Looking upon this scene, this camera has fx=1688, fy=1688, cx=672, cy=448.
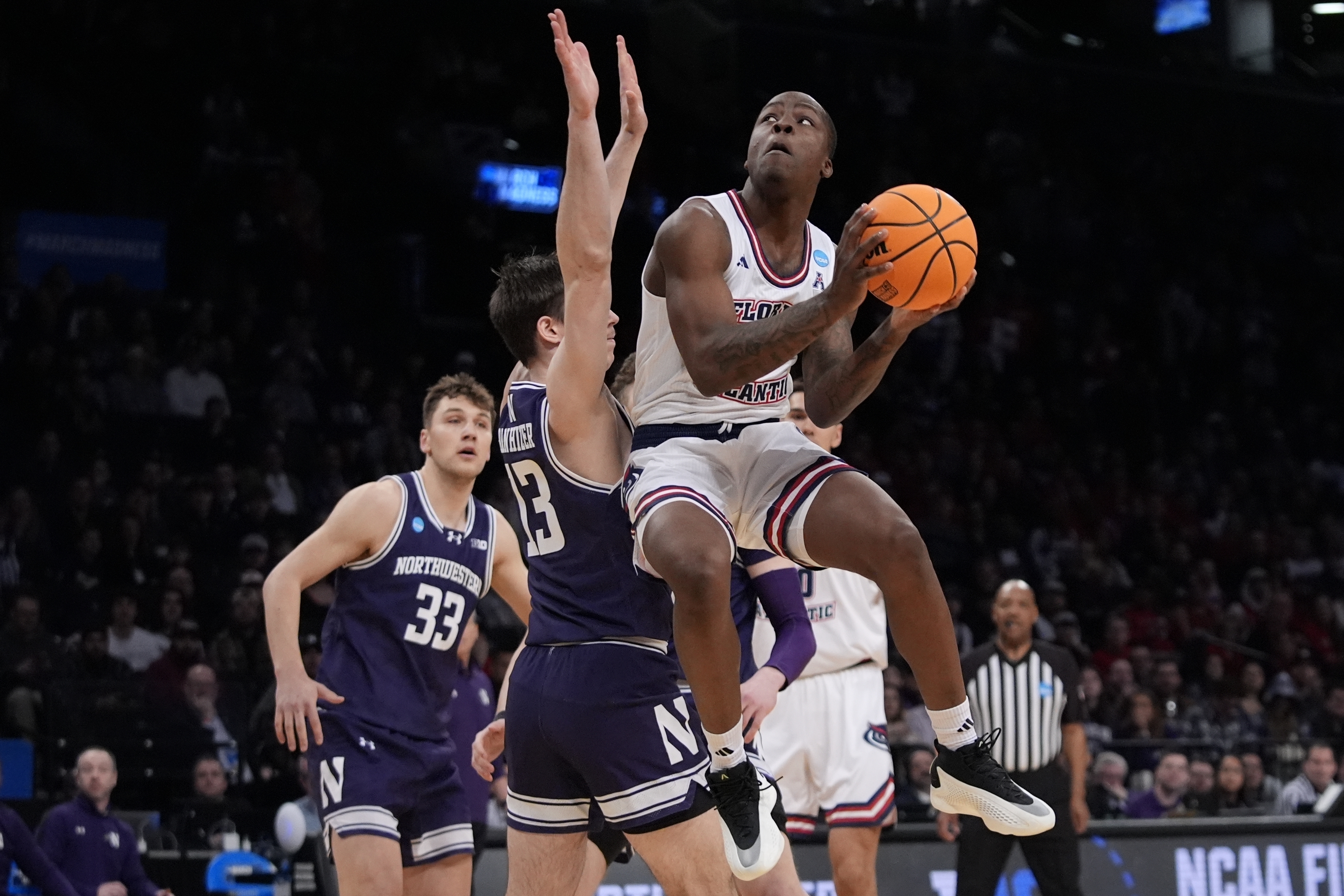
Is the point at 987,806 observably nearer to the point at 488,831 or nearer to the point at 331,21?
the point at 488,831

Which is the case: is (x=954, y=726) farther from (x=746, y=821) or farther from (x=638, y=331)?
(x=638, y=331)

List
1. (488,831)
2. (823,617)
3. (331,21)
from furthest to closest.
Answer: (331,21), (488,831), (823,617)

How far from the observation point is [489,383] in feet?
53.6

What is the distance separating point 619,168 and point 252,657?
290 inches

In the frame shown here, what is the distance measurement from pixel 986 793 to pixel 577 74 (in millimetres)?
2263

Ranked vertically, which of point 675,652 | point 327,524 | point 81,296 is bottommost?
point 675,652

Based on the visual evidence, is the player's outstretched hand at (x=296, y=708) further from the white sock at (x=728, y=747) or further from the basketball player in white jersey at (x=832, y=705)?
the basketball player in white jersey at (x=832, y=705)

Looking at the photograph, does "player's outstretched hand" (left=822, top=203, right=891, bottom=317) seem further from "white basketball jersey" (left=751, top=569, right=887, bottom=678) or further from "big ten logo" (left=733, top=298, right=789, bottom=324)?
"white basketball jersey" (left=751, top=569, right=887, bottom=678)

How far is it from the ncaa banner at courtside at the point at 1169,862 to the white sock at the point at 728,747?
4551 millimetres

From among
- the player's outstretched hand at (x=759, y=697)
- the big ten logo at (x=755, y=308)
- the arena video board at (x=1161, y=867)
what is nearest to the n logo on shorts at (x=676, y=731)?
the player's outstretched hand at (x=759, y=697)

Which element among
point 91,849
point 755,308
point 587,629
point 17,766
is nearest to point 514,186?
point 17,766

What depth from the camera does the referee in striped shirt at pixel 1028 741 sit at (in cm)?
894

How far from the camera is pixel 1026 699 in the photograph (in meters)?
9.55

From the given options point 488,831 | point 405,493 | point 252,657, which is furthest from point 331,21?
point 405,493
